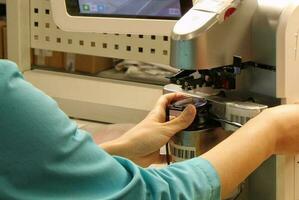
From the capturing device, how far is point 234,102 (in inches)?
31.0

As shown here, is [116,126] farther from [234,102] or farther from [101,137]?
[234,102]

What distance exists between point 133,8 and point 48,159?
1.80 feet

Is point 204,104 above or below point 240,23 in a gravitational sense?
below

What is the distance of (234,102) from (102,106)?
0.57 m

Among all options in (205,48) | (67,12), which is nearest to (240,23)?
(205,48)

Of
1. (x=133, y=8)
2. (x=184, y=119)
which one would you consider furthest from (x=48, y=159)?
(x=133, y=8)

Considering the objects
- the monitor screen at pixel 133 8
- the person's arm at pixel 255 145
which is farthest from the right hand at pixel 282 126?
the monitor screen at pixel 133 8

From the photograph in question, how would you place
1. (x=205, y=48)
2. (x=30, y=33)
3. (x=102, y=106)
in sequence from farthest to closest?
(x=30, y=33) < (x=102, y=106) < (x=205, y=48)

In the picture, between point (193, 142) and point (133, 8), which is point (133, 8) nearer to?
point (133, 8)

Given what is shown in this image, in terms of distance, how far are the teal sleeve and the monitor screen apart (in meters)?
0.46

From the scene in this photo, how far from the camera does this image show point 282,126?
29.6 inches

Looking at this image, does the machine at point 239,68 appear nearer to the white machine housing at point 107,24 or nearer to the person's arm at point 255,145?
the person's arm at point 255,145

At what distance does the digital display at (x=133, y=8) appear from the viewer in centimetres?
100

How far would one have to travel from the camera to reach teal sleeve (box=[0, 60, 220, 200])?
53 cm
